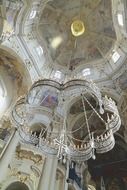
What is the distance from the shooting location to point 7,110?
562 inches

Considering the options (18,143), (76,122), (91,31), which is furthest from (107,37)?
(18,143)

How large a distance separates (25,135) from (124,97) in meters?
7.11

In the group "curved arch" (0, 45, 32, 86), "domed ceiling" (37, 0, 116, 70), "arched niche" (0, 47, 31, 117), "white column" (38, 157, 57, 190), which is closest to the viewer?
"white column" (38, 157, 57, 190)

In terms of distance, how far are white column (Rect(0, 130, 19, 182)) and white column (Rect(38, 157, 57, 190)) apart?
143 cm

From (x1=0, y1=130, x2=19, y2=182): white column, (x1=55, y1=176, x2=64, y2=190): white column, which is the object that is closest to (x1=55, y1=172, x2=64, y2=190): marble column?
(x1=55, y1=176, x2=64, y2=190): white column

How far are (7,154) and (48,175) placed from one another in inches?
77.2

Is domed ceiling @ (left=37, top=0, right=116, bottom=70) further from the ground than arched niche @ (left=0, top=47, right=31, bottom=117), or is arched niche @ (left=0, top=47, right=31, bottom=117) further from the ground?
domed ceiling @ (left=37, top=0, right=116, bottom=70)

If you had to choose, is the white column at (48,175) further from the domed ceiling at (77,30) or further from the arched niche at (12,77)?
the domed ceiling at (77,30)

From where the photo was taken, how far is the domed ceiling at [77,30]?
60.4 feet

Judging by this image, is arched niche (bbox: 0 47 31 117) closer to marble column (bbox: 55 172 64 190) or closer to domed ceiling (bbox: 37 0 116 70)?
domed ceiling (bbox: 37 0 116 70)

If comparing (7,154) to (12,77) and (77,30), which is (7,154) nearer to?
(12,77)

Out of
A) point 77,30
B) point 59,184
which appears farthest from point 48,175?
point 77,30

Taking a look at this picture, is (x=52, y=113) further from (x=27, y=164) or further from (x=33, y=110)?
(x=27, y=164)

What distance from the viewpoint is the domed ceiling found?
724 inches
